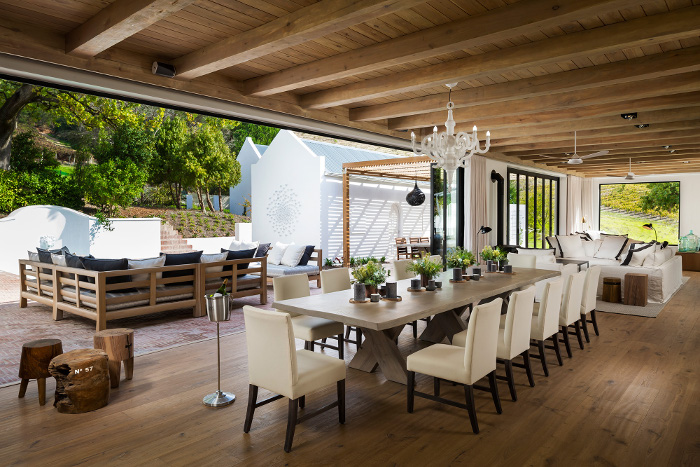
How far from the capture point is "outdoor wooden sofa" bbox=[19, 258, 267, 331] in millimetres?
5447

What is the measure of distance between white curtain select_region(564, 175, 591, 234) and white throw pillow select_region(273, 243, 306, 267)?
8.61 meters

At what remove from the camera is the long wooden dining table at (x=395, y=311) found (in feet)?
10.5

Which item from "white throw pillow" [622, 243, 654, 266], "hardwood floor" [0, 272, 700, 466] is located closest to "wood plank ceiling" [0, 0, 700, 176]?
"hardwood floor" [0, 272, 700, 466]

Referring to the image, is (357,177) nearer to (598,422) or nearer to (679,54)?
(679,54)

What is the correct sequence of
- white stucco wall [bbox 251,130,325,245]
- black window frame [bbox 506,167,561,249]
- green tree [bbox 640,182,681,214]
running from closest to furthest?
black window frame [bbox 506,167,561,249]
white stucco wall [bbox 251,130,325,245]
green tree [bbox 640,182,681,214]

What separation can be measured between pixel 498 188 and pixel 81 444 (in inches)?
356

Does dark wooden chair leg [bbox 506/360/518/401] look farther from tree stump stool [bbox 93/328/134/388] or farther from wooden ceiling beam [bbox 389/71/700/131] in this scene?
wooden ceiling beam [bbox 389/71/700/131]

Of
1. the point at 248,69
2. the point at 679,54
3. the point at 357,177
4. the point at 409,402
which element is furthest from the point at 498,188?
the point at 409,402

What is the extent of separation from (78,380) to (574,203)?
44.5 feet

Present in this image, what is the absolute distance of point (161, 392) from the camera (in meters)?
3.73

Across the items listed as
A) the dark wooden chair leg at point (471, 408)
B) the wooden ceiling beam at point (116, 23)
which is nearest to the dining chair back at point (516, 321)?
the dark wooden chair leg at point (471, 408)

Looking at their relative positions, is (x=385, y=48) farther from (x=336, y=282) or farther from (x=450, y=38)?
(x=336, y=282)

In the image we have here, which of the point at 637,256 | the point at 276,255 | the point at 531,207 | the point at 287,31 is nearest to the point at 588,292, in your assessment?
the point at 637,256

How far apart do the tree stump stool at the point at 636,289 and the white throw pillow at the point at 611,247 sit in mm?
2283
